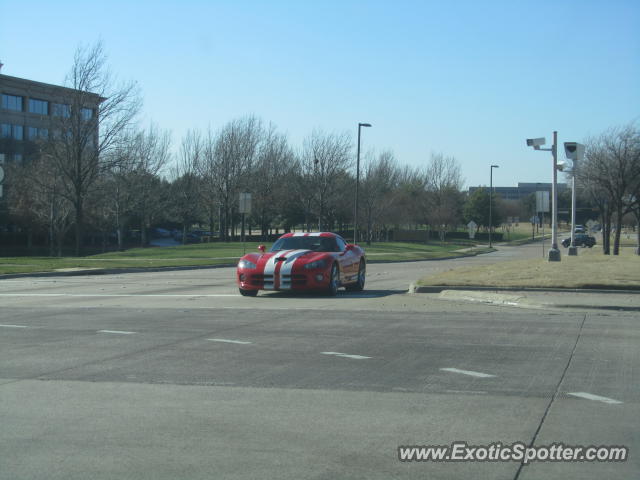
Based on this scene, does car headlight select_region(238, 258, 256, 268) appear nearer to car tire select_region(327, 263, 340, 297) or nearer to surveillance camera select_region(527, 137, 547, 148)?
car tire select_region(327, 263, 340, 297)

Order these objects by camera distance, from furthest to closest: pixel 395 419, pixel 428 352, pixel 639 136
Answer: pixel 639 136 → pixel 428 352 → pixel 395 419

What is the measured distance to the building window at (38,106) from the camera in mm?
77188

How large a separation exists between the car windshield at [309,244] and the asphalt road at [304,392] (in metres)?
4.52

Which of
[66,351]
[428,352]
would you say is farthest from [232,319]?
[428,352]

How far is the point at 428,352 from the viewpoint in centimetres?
915

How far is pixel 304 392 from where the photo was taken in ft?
23.1

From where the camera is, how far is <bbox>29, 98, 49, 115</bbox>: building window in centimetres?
7719

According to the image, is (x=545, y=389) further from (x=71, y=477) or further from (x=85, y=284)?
(x=85, y=284)

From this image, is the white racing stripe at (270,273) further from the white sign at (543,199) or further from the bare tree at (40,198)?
the bare tree at (40,198)

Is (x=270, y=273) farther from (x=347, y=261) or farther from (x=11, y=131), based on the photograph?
(x=11, y=131)

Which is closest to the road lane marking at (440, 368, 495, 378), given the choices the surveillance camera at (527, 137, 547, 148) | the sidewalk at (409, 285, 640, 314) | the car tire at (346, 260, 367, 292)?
the sidewalk at (409, 285, 640, 314)

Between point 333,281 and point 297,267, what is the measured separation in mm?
1041

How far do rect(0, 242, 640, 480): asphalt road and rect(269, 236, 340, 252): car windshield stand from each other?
14.8 feet

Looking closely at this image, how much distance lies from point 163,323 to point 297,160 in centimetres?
5339
